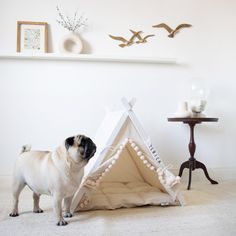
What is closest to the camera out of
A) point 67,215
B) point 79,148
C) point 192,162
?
point 79,148

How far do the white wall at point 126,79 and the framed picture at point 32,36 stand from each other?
2.4 inches

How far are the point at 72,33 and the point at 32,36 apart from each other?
399 millimetres

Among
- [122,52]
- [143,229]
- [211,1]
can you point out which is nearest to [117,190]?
[143,229]

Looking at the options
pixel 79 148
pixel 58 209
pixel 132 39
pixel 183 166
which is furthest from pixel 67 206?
pixel 132 39

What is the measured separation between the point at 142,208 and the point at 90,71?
1.60 m

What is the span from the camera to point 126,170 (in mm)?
2643

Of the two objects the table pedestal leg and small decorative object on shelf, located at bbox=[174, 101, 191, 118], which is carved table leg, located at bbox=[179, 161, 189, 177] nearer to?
the table pedestal leg

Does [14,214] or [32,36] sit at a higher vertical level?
[32,36]

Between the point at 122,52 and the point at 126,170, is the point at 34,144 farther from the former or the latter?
the point at 122,52

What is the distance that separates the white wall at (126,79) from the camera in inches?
118

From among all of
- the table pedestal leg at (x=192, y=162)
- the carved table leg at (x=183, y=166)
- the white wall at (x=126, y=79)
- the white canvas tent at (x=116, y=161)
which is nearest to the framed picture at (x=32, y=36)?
the white wall at (x=126, y=79)

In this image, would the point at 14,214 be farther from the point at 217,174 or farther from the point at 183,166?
the point at 217,174

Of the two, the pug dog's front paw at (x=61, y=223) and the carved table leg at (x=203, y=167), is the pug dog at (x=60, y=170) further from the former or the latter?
the carved table leg at (x=203, y=167)

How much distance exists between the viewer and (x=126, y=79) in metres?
3.14
